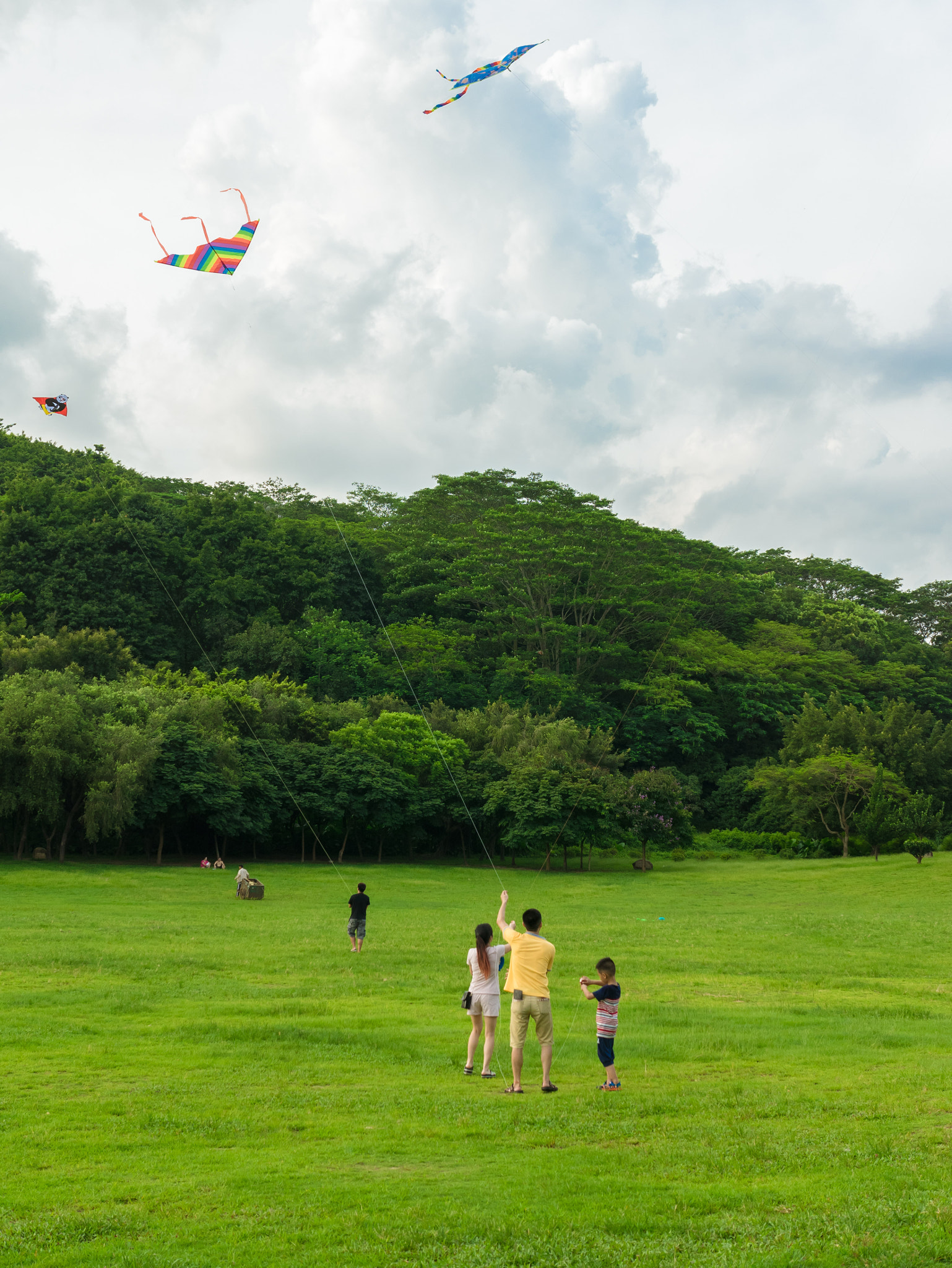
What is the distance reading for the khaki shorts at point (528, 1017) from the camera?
32.6ft

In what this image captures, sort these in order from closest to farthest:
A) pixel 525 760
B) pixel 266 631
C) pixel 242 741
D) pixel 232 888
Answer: pixel 232 888 → pixel 242 741 → pixel 525 760 → pixel 266 631

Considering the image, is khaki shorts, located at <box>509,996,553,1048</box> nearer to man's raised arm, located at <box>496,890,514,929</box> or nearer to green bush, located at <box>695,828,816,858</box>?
man's raised arm, located at <box>496,890,514,929</box>

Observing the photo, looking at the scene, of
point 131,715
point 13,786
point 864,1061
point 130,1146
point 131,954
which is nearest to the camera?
point 130,1146

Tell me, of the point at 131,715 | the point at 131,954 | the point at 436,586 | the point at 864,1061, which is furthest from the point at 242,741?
the point at 864,1061

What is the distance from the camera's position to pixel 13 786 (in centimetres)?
3962

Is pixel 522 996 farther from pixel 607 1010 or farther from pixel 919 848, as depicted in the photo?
pixel 919 848

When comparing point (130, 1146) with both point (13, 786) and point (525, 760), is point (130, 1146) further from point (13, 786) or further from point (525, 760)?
point (525, 760)

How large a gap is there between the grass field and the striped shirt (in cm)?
66

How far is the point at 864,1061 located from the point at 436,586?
6199 centimetres

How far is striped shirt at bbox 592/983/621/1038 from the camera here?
10359mm

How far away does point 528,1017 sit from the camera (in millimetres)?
10008

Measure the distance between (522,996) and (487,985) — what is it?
723mm

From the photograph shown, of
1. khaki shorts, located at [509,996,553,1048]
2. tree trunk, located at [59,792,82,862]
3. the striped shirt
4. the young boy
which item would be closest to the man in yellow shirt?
khaki shorts, located at [509,996,553,1048]

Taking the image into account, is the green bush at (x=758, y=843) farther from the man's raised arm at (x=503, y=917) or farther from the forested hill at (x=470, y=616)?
the man's raised arm at (x=503, y=917)
